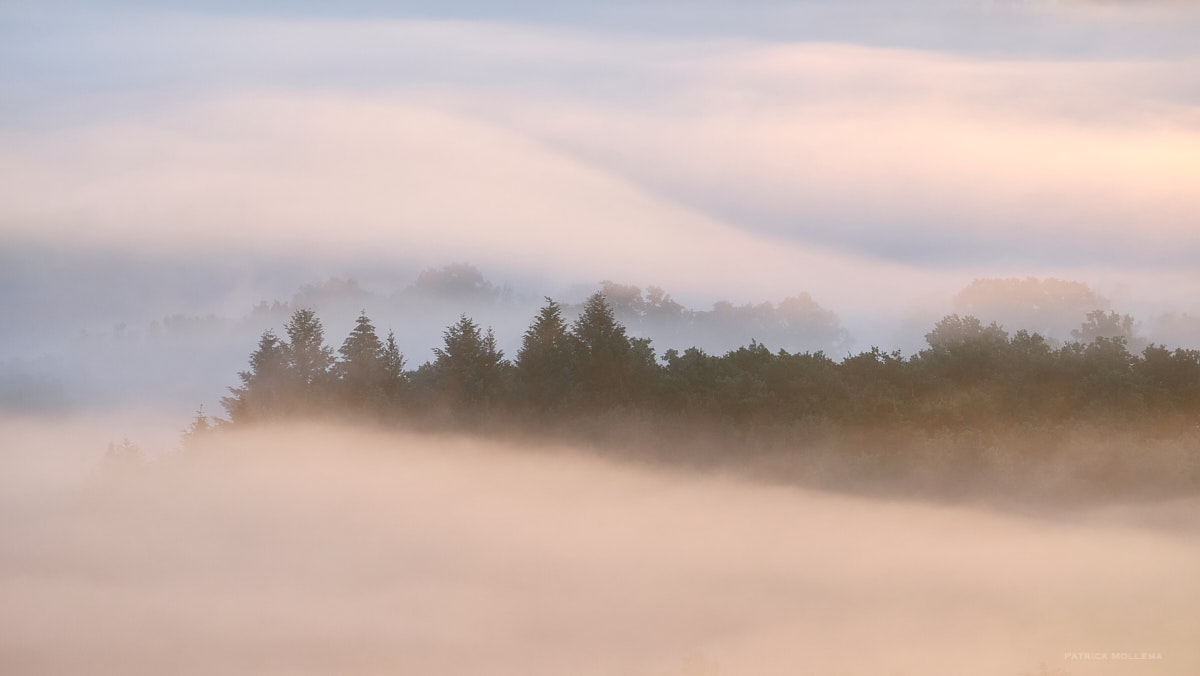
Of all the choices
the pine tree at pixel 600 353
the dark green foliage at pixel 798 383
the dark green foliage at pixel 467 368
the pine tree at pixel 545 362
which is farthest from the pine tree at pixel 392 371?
the pine tree at pixel 600 353

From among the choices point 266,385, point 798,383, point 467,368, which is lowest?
point 798,383

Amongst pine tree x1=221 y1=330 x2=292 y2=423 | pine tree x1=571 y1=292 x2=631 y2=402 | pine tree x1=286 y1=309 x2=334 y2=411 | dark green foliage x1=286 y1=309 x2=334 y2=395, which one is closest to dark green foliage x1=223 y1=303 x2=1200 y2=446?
pine tree x1=571 y1=292 x2=631 y2=402

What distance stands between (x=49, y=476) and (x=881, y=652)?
94.1 m

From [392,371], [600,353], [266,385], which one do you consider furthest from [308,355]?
[600,353]

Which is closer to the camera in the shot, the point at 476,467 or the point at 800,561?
the point at 800,561

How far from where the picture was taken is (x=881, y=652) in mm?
39719

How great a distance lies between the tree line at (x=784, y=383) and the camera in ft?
169

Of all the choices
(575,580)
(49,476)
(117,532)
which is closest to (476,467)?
(575,580)

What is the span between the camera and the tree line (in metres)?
51.5

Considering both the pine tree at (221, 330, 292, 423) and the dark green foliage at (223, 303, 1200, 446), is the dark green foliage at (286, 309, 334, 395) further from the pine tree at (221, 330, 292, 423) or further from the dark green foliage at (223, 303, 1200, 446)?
the dark green foliage at (223, 303, 1200, 446)

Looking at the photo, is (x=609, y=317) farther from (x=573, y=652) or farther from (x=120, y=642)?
(x=120, y=642)

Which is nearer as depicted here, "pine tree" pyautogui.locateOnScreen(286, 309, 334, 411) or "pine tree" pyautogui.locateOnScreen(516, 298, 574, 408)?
"pine tree" pyautogui.locateOnScreen(516, 298, 574, 408)

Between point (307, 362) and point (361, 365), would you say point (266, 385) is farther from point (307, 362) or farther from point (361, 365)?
point (361, 365)

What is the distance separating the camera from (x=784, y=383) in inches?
2165
